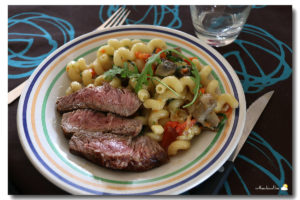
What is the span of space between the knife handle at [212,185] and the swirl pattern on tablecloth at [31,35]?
1.68 m

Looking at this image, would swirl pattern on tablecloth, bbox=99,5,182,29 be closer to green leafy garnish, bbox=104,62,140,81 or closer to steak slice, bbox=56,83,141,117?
green leafy garnish, bbox=104,62,140,81

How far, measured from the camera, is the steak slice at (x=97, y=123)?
198 centimetres

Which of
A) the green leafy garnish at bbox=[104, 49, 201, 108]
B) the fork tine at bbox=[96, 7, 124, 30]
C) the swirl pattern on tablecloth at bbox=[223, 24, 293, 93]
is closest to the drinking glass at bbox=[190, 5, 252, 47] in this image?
the swirl pattern on tablecloth at bbox=[223, 24, 293, 93]

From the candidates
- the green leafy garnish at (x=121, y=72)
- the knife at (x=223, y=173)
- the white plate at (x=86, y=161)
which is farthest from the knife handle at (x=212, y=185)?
the green leafy garnish at (x=121, y=72)

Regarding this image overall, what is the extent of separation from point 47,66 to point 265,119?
1671mm

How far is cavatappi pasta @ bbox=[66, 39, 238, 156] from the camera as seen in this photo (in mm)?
1966

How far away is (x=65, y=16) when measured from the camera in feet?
9.77

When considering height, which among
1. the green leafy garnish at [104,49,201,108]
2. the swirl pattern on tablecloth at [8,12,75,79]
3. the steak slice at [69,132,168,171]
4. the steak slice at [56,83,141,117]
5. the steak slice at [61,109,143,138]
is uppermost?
the swirl pattern on tablecloth at [8,12,75,79]

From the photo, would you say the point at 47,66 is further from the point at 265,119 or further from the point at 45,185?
the point at 265,119

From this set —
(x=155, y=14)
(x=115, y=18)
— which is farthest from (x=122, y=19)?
(x=155, y=14)

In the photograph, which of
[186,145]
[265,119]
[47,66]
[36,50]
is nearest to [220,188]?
[186,145]

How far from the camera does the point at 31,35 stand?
2.80m

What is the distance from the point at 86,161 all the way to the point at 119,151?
218 mm

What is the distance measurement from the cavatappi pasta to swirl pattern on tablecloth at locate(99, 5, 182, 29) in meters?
0.68
